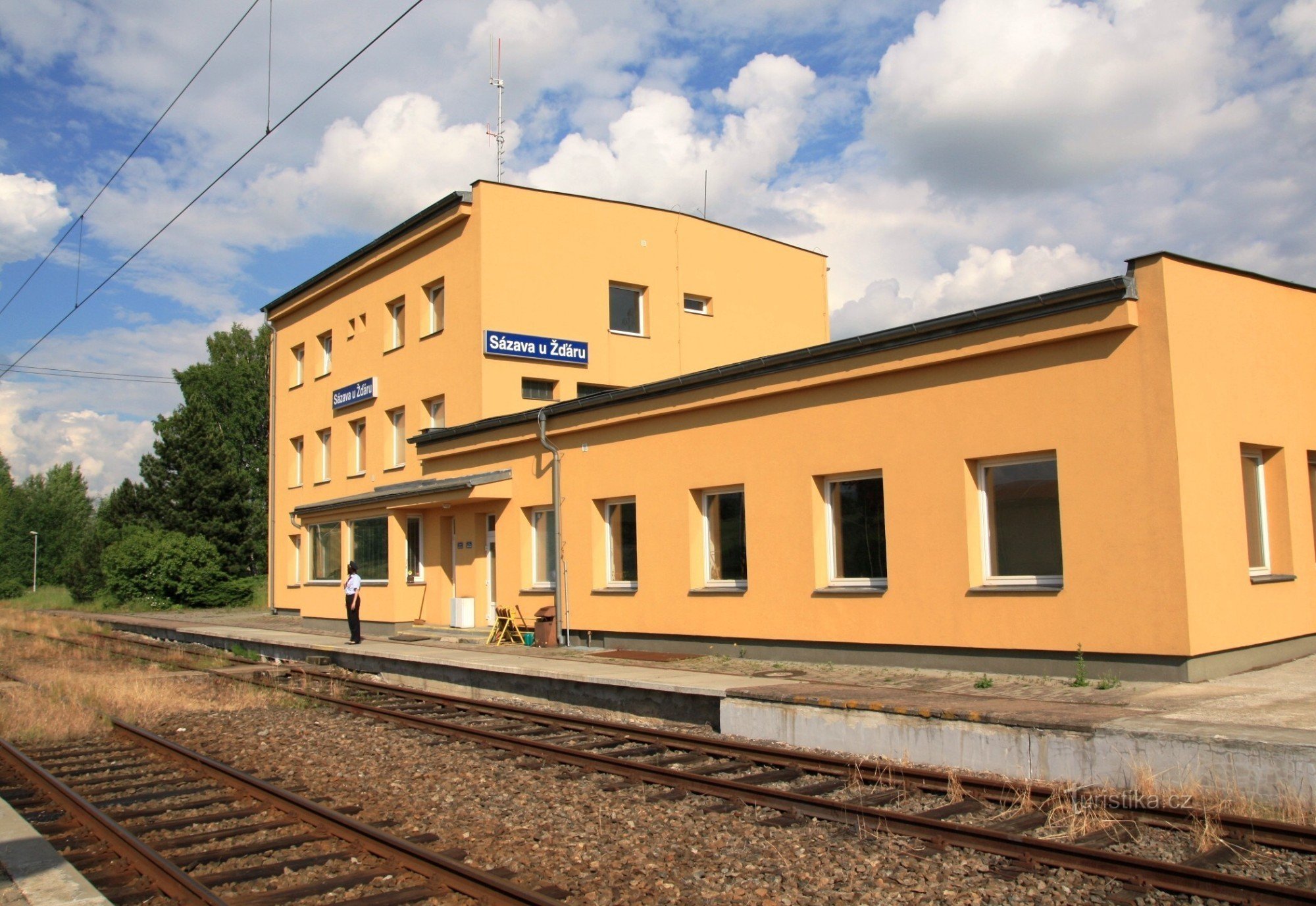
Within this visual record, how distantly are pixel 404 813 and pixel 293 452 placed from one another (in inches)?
1010

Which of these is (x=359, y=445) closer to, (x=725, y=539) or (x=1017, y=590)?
(x=725, y=539)

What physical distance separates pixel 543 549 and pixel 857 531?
7.55m

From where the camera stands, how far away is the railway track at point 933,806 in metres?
5.67

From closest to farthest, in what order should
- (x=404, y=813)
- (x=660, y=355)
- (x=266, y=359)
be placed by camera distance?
(x=404, y=813)
(x=660, y=355)
(x=266, y=359)

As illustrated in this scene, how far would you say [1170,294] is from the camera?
1030cm

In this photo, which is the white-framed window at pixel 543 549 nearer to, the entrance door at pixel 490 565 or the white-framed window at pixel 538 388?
the entrance door at pixel 490 565

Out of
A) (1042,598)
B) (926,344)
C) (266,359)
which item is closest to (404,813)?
(1042,598)

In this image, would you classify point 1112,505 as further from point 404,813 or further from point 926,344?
point 404,813

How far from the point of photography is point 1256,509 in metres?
11.9

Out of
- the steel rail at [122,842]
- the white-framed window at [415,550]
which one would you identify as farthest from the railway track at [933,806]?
the white-framed window at [415,550]

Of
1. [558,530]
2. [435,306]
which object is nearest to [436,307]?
[435,306]

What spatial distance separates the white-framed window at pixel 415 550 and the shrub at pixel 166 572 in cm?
1902

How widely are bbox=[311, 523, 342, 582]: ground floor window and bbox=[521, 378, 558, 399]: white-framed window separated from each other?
249 inches

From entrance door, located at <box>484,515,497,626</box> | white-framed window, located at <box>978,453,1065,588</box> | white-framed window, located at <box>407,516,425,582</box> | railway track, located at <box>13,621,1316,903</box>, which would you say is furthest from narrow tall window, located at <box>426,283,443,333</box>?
white-framed window, located at <box>978,453,1065,588</box>
